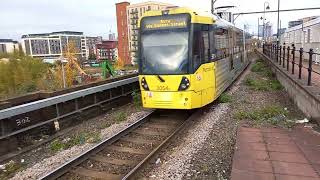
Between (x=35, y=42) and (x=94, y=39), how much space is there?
36.7 m

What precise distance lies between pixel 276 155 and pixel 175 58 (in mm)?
4246

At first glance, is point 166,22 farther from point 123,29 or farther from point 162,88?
point 123,29

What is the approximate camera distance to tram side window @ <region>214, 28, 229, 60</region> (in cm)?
1077

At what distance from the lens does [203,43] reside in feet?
31.1

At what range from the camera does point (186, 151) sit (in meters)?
6.81

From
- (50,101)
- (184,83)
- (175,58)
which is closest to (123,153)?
(50,101)

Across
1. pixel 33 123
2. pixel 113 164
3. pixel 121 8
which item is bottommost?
pixel 113 164

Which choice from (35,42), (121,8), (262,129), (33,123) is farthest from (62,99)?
(35,42)

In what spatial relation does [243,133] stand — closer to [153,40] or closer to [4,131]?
[153,40]

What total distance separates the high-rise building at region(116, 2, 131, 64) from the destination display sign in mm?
95030

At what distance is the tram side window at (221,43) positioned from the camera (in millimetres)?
10766

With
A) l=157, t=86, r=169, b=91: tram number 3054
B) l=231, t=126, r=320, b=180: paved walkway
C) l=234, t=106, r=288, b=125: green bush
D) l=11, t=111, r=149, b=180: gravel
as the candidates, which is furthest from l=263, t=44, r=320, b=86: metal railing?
l=11, t=111, r=149, b=180: gravel

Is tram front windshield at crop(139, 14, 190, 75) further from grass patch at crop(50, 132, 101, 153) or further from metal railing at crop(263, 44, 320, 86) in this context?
metal railing at crop(263, 44, 320, 86)

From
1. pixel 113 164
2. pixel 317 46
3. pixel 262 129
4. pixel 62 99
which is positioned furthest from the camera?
pixel 317 46
